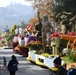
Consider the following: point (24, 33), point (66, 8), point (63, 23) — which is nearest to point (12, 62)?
point (63, 23)

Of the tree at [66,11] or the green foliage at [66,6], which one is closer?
the tree at [66,11]

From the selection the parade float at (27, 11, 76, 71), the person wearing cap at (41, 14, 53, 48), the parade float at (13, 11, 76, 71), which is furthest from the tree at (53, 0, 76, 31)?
the person wearing cap at (41, 14, 53, 48)

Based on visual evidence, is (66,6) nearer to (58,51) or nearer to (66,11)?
(66,11)

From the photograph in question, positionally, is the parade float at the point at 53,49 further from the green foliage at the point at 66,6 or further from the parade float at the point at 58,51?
the green foliage at the point at 66,6

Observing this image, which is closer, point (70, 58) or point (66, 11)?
point (70, 58)

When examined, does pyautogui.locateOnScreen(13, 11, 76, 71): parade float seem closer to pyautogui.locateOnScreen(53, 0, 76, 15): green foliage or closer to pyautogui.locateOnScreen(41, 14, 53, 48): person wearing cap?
pyautogui.locateOnScreen(41, 14, 53, 48): person wearing cap

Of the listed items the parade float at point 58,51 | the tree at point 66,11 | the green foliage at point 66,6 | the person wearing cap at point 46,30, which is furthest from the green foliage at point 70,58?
the green foliage at point 66,6

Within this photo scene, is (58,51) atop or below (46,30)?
below

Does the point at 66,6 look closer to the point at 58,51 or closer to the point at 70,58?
the point at 58,51

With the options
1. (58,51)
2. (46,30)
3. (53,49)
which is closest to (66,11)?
(46,30)

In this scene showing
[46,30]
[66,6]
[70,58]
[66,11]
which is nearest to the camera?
[70,58]

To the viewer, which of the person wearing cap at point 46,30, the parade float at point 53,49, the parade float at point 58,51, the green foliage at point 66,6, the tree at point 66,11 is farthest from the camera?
the green foliage at point 66,6

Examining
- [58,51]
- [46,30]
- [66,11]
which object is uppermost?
[66,11]

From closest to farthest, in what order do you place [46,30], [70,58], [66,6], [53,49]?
[70,58] → [53,49] → [46,30] → [66,6]
